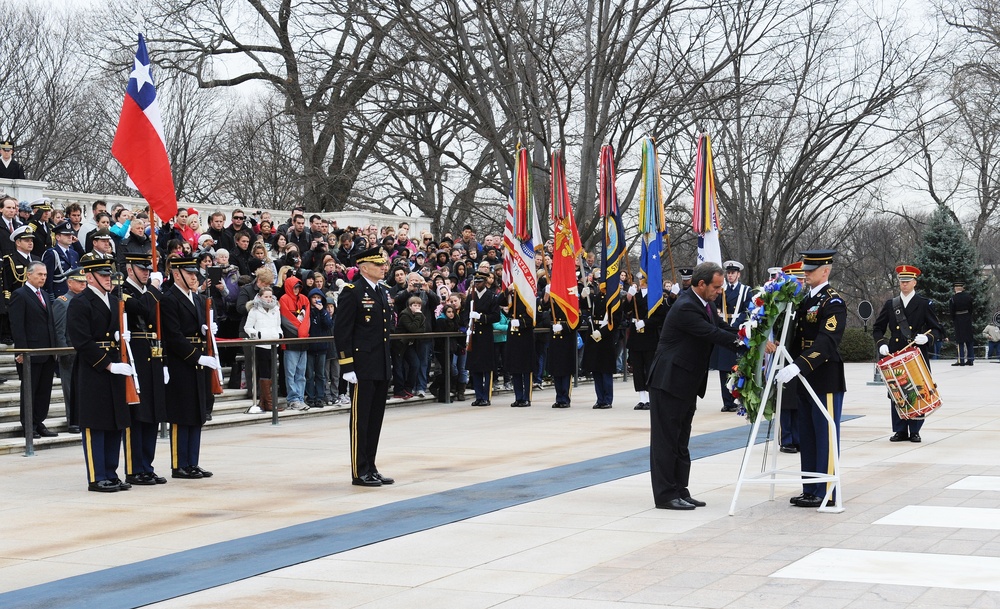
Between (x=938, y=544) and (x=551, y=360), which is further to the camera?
(x=551, y=360)

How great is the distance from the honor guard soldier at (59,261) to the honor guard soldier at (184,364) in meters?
5.10

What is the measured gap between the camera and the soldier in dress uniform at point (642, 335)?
1786cm

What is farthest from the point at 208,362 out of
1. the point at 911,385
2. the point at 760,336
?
the point at 911,385

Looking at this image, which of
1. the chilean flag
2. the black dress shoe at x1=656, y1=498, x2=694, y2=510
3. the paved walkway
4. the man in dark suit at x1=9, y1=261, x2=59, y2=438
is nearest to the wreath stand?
the paved walkway

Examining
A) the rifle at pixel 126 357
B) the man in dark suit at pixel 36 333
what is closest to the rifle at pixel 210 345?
the rifle at pixel 126 357

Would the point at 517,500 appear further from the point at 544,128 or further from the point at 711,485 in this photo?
the point at 544,128

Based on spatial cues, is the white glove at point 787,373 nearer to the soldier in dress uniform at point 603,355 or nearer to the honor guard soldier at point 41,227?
the soldier in dress uniform at point 603,355

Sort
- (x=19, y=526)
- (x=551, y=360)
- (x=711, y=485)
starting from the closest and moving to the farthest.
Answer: (x=19, y=526) → (x=711, y=485) → (x=551, y=360)

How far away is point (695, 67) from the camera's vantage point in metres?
29.4

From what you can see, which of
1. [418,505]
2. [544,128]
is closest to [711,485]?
[418,505]

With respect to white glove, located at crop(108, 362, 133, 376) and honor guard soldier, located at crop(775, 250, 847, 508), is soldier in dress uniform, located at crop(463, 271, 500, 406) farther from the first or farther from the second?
honor guard soldier, located at crop(775, 250, 847, 508)

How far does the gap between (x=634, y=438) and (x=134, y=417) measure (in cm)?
587

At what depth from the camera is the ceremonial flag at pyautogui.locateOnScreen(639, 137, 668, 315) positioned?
59.3ft

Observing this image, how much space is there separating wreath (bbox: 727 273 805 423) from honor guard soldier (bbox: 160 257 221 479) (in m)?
5.04
